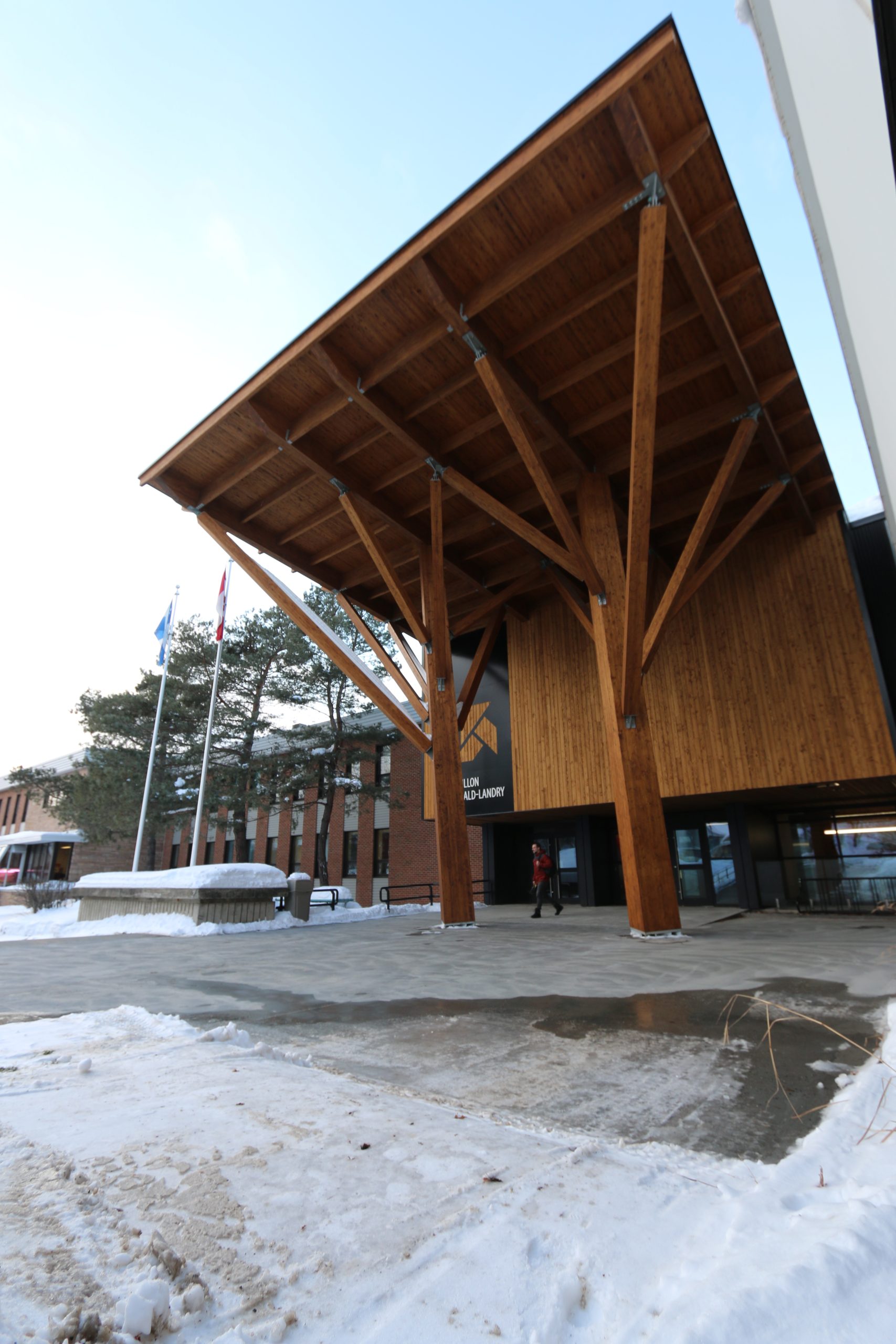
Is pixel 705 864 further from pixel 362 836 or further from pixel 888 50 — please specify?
pixel 888 50

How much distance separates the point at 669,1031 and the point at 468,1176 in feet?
8.69

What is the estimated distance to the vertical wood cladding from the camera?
47.2ft

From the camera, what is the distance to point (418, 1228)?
1.92m

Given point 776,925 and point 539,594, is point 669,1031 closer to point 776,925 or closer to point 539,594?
point 776,925

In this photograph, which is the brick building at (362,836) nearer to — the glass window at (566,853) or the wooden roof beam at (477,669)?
the glass window at (566,853)

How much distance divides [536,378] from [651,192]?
400cm

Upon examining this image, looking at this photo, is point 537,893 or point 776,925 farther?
point 537,893

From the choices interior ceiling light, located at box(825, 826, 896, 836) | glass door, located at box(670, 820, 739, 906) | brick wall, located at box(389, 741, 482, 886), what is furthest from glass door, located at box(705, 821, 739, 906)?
brick wall, located at box(389, 741, 482, 886)

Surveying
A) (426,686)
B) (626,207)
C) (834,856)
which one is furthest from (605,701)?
(834,856)

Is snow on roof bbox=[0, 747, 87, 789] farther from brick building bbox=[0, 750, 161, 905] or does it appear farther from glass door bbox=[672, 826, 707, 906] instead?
glass door bbox=[672, 826, 707, 906]

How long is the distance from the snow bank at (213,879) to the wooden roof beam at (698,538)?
401 inches

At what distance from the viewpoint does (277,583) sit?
1465 centimetres

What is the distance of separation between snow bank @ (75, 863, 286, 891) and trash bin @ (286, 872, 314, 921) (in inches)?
10.3

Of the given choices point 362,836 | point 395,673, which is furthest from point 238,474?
point 362,836
